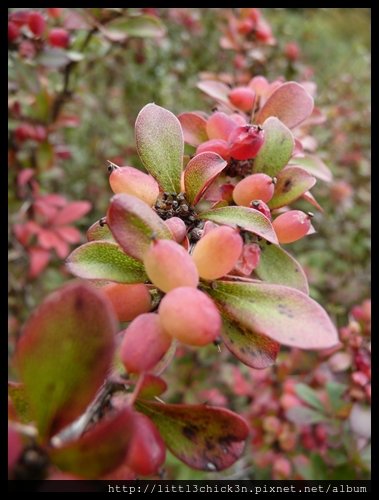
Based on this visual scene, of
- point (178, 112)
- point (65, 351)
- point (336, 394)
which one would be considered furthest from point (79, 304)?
point (178, 112)

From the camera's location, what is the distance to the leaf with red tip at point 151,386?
35cm

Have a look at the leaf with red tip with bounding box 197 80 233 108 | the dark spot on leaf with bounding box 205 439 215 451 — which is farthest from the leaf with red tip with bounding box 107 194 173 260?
the leaf with red tip with bounding box 197 80 233 108

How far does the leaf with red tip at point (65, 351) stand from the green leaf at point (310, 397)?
2.41 ft

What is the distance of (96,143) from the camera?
5.42 ft

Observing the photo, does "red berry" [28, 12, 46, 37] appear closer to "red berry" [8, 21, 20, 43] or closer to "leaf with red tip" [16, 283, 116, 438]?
"red berry" [8, 21, 20, 43]

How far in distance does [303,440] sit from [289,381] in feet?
0.42

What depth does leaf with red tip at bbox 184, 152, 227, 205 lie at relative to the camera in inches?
17.8

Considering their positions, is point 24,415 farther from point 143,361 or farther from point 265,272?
point 265,272

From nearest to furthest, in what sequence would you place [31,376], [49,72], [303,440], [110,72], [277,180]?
[31,376] → [277,180] → [303,440] → [49,72] → [110,72]

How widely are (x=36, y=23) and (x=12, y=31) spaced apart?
0.16 feet

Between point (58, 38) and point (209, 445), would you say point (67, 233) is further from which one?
point (209, 445)

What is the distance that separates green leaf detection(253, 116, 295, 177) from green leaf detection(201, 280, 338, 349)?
0.19 m

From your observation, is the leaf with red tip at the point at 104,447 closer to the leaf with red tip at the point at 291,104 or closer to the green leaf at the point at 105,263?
the green leaf at the point at 105,263

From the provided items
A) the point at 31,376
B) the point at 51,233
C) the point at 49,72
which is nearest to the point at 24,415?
the point at 31,376
